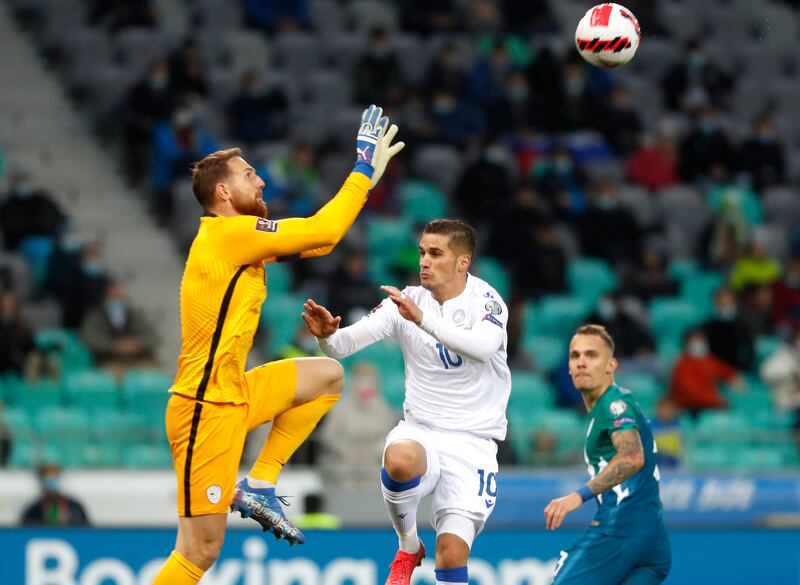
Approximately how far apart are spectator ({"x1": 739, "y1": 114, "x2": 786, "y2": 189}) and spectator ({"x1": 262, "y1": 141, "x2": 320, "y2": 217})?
19.6ft

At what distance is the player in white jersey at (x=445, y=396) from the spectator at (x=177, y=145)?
8.54 meters

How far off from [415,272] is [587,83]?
4490 mm

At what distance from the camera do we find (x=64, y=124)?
18.5 metres

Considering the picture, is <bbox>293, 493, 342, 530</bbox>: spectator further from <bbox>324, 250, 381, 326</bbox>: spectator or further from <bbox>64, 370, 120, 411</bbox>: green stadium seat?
<bbox>324, 250, 381, 326</bbox>: spectator

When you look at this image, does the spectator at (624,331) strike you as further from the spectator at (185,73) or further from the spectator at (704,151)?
the spectator at (185,73)

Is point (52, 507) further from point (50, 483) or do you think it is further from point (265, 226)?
point (265, 226)

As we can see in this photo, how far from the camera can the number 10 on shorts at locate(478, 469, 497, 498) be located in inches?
329

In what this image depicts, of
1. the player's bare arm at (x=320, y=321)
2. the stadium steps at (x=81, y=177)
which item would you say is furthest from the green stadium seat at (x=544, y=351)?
the player's bare arm at (x=320, y=321)

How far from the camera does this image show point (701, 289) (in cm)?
1820

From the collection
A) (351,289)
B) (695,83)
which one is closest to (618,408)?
(351,289)

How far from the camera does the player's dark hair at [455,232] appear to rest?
824cm

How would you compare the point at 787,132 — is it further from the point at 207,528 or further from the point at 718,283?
the point at 207,528

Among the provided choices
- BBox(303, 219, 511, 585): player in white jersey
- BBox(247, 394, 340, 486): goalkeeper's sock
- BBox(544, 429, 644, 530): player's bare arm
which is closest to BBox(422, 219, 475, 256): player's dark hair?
BBox(303, 219, 511, 585): player in white jersey

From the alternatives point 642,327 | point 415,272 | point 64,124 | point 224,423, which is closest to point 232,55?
point 64,124
